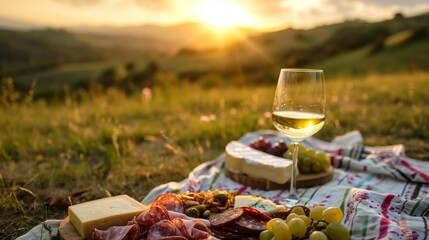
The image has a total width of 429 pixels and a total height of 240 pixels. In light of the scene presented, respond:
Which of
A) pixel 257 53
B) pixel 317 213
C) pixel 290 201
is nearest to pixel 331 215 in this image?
pixel 317 213

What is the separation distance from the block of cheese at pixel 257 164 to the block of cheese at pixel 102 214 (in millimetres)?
1157

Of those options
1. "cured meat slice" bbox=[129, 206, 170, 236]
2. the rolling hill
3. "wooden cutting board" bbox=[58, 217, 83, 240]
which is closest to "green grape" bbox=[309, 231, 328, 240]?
"cured meat slice" bbox=[129, 206, 170, 236]

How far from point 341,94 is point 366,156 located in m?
3.96

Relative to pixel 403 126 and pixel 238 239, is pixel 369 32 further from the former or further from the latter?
pixel 238 239

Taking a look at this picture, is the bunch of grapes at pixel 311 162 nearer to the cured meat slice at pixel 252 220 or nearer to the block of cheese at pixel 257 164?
the block of cheese at pixel 257 164

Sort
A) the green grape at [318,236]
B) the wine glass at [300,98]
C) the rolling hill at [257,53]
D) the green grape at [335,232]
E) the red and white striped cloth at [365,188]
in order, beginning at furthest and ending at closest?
the rolling hill at [257,53]
the wine glass at [300,98]
the red and white striped cloth at [365,188]
the green grape at [335,232]
the green grape at [318,236]

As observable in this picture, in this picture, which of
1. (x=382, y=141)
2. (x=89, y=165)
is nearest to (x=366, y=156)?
(x=382, y=141)

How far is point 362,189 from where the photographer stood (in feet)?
8.86

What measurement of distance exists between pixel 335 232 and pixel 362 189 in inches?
34.6

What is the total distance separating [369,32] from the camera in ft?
114

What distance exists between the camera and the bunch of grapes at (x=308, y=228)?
184 centimetres

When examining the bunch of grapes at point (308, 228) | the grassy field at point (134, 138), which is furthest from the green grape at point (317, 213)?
the grassy field at point (134, 138)

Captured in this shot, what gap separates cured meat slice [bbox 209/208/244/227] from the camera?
2094 millimetres

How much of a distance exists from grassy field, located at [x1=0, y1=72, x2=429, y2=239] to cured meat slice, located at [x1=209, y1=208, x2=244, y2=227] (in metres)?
0.93
